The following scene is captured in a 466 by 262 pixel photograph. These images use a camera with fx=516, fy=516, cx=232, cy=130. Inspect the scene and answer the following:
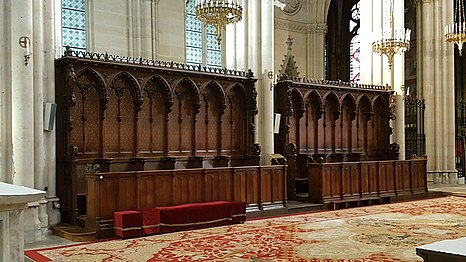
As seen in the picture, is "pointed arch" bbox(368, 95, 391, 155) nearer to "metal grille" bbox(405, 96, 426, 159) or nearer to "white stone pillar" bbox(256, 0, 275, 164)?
"metal grille" bbox(405, 96, 426, 159)

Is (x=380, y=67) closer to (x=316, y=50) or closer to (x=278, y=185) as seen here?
(x=316, y=50)

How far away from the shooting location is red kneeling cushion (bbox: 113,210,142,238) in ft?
25.7

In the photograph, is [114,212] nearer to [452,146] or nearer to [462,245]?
[462,245]

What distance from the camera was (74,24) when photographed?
13.8m

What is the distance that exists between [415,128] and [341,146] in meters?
5.54

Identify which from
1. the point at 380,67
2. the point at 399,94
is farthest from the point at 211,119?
the point at 399,94

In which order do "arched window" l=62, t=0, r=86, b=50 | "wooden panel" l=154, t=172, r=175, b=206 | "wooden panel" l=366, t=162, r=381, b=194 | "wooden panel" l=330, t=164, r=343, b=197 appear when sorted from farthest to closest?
"arched window" l=62, t=0, r=86, b=50
"wooden panel" l=366, t=162, r=381, b=194
"wooden panel" l=330, t=164, r=343, b=197
"wooden panel" l=154, t=172, r=175, b=206

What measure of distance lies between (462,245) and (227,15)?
7.40m

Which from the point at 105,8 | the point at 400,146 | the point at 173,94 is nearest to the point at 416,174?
the point at 400,146

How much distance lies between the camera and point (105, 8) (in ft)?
45.9

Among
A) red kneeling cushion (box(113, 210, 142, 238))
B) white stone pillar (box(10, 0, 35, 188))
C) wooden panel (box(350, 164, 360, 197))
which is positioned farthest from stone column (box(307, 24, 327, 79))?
white stone pillar (box(10, 0, 35, 188))

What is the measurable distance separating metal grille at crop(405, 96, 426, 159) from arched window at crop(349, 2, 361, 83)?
6.34 metres

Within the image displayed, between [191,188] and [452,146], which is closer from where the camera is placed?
[191,188]

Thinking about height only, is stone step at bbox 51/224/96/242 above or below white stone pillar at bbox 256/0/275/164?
below
